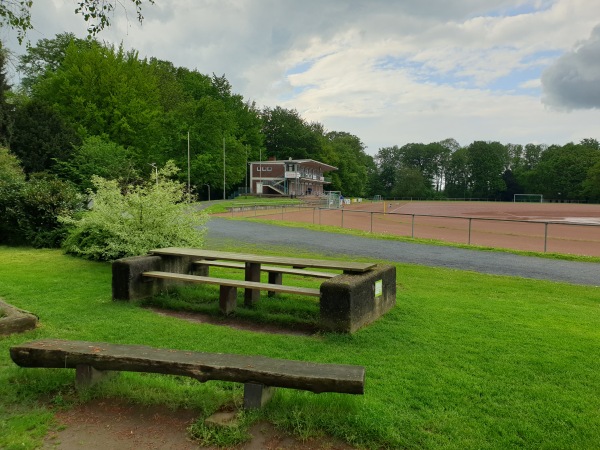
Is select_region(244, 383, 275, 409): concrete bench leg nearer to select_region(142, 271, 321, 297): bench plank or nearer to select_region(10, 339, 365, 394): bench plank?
select_region(10, 339, 365, 394): bench plank

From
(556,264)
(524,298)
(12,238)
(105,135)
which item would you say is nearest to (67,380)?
(524,298)

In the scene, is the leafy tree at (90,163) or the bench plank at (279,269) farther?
the leafy tree at (90,163)

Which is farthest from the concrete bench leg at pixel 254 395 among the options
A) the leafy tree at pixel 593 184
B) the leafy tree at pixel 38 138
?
the leafy tree at pixel 593 184

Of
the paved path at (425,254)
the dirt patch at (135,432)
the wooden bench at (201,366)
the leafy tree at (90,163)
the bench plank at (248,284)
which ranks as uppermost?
the leafy tree at (90,163)

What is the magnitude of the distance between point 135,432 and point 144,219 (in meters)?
6.53

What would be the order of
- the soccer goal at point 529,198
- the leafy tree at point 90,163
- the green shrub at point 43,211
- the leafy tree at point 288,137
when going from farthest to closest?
the soccer goal at point 529,198
the leafy tree at point 288,137
the leafy tree at point 90,163
the green shrub at point 43,211

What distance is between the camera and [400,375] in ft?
13.4

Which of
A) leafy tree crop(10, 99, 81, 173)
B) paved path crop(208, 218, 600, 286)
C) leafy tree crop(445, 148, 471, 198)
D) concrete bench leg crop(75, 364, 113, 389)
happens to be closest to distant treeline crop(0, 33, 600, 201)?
leafy tree crop(10, 99, 81, 173)

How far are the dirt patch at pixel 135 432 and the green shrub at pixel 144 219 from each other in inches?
221

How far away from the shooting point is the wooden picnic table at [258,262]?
6.11m

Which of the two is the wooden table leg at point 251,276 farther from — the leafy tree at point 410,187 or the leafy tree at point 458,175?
the leafy tree at point 458,175

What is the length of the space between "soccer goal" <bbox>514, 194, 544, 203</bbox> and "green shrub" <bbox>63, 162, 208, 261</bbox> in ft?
349

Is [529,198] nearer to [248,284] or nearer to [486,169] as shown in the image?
[486,169]

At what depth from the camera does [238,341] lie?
5051 mm
